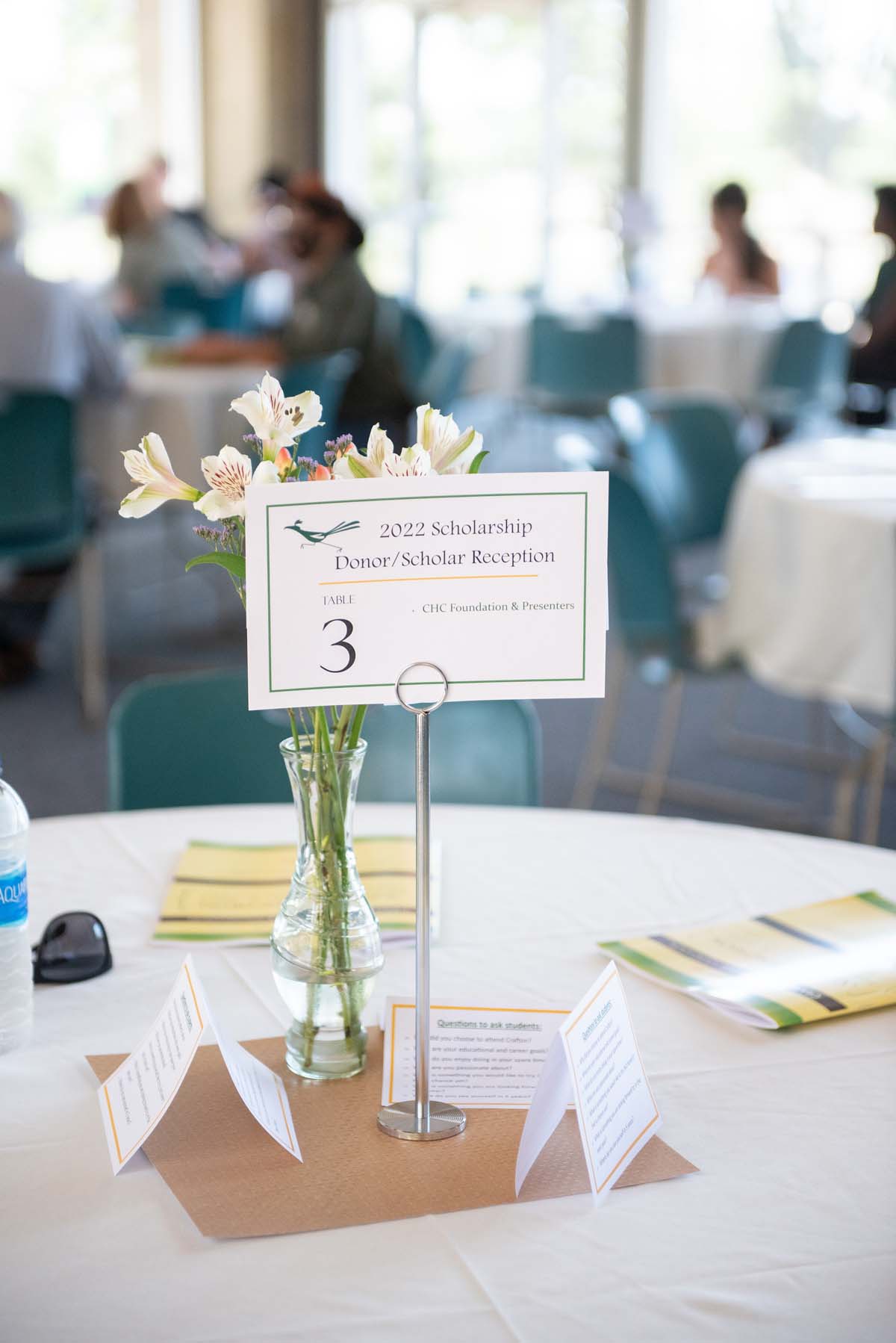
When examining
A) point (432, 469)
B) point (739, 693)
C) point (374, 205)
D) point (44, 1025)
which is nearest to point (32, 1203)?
point (44, 1025)

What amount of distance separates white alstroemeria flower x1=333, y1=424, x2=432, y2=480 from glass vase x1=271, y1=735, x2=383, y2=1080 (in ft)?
0.57

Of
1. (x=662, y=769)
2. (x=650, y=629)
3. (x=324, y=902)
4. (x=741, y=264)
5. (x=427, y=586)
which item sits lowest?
(x=662, y=769)

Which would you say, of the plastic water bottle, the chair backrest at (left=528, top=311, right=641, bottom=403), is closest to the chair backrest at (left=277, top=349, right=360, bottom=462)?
the chair backrest at (left=528, top=311, right=641, bottom=403)

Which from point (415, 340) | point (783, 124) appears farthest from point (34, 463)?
point (783, 124)

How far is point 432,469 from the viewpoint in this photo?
917 mm

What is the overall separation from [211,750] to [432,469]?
959 mm

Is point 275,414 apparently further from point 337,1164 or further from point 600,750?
point 600,750

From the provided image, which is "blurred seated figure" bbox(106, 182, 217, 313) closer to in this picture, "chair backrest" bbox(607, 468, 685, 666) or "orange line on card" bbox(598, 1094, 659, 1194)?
"chair backrest" bbox(607, 468, 685, 666)

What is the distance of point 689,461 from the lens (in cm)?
362

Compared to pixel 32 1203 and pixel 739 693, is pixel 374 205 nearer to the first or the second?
pixel 739 693

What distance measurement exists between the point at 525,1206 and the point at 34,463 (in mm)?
3253

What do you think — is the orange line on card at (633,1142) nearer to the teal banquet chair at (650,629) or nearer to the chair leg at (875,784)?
the teal banquet chair at (650,629)

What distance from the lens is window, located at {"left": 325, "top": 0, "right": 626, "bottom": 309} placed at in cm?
→ 970

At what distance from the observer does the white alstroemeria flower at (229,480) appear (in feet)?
2.88
